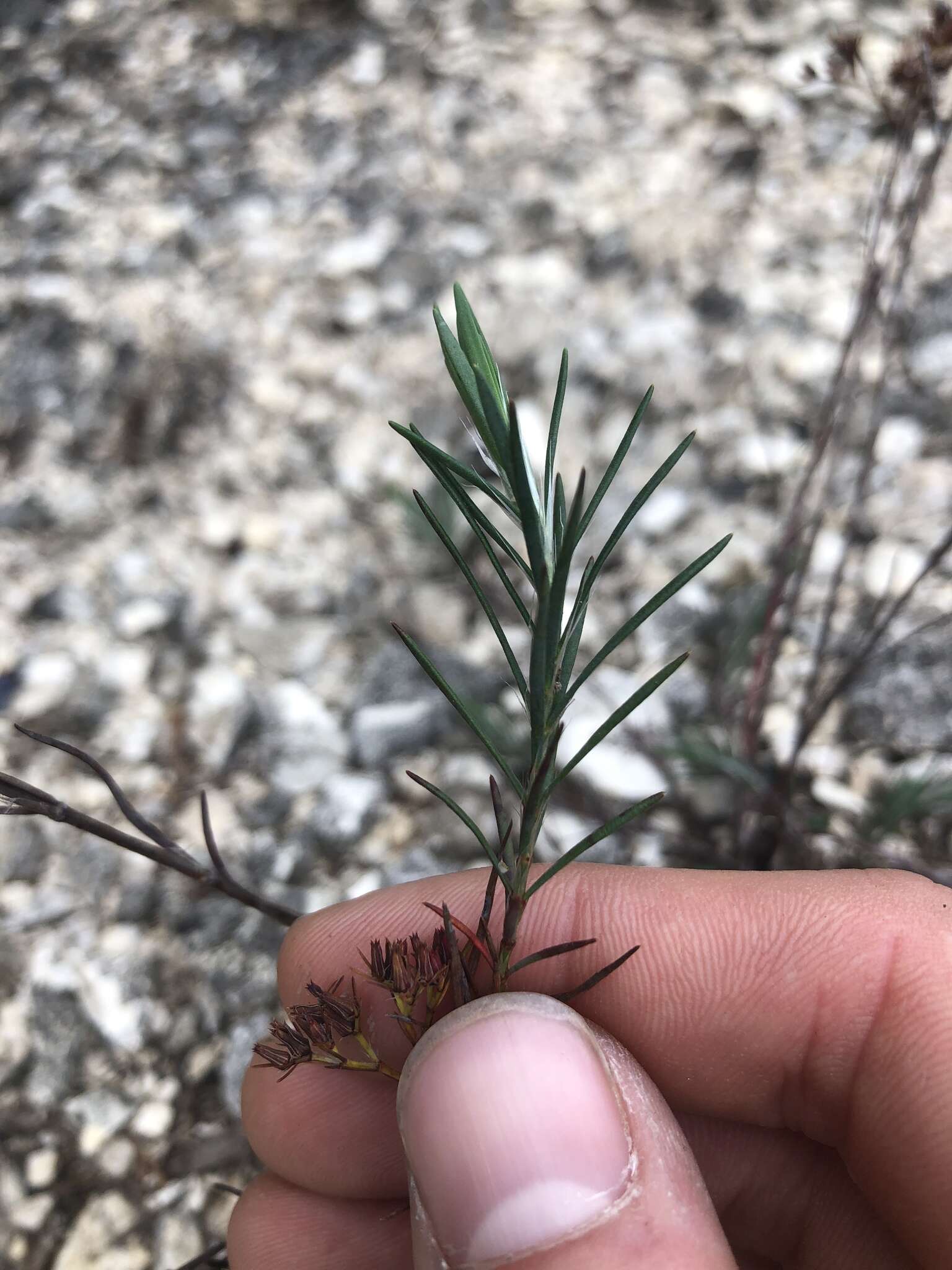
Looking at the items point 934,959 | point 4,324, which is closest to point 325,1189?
point 934,959

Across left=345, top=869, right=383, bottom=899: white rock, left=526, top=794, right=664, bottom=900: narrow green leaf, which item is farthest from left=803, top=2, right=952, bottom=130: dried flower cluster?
left=345, top=869, right=383, bottom=899: white rock

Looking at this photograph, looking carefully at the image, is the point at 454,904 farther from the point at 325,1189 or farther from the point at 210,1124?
the point at 210,1124

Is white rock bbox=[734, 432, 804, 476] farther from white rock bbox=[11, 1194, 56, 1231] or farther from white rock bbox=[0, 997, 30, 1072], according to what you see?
white rock bbox=[11, 1194, 56, 1231]

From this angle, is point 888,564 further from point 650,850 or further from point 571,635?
point 571,635

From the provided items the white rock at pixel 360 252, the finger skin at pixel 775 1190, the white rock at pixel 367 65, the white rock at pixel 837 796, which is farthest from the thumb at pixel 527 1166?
the white rock at pixel 367 65

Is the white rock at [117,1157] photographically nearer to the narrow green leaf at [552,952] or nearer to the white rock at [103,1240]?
the white rock at [103,1240]
